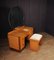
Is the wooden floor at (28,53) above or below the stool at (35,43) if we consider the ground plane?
below

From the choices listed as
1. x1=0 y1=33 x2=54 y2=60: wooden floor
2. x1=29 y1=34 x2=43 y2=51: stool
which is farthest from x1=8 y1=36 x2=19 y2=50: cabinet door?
x1=29 y1=34 x2=43 y2=51: stool

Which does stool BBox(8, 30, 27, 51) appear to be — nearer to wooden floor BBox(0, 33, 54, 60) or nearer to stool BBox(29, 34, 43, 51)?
wooden floor BBox(0, 33, 54, 60)

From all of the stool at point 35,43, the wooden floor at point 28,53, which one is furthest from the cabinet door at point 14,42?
the stool at point 35,43

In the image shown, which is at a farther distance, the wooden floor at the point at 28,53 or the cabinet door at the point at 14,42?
the cabinet door at the point at 14,42

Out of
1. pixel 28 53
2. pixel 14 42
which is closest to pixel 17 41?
pixel 14 42

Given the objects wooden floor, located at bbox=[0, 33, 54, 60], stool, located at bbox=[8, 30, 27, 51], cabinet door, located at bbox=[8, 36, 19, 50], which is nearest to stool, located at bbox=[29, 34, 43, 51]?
wooden floor, located at bbox=[0, 33, 54, 60]

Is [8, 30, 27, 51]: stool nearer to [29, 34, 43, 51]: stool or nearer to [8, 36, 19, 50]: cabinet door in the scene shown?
[8, 36, 19, 50]: cabinet door

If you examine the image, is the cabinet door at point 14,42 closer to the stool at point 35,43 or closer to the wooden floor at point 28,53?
the wooden floor at point 28,53

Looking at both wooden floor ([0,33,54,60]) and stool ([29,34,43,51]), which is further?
stool ([29,34,43,51])

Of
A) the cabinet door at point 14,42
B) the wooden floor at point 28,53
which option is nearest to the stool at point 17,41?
the cabinet door at point 14,42

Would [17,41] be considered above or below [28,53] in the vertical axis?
above

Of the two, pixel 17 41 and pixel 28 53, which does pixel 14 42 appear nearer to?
pixel 17 41

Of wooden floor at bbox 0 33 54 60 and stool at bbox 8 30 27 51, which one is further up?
stool at bbox 8 30 27 51

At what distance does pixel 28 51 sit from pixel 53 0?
163cm
